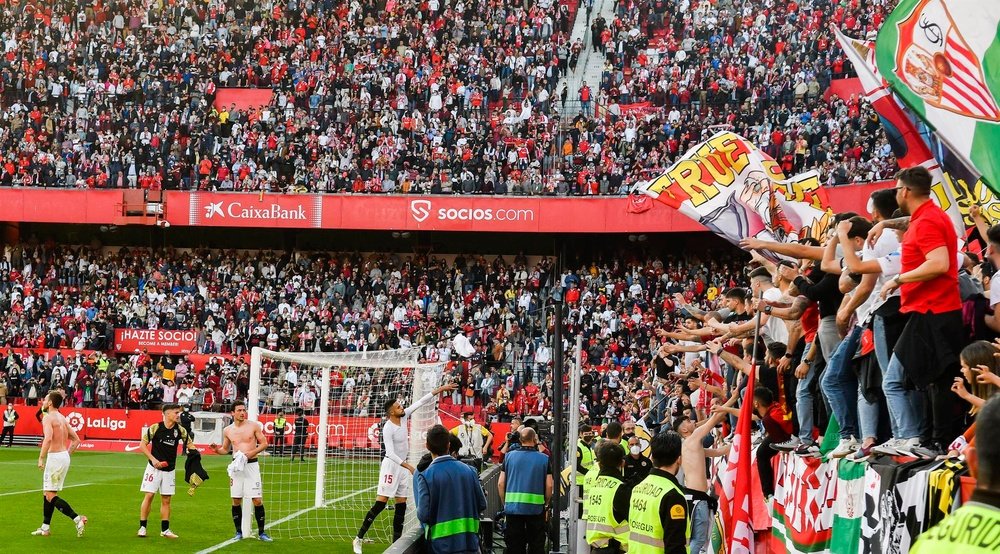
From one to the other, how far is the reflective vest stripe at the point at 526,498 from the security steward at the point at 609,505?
2.72 meters

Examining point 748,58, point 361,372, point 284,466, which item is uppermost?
point 748,58

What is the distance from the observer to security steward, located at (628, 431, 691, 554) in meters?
7.60

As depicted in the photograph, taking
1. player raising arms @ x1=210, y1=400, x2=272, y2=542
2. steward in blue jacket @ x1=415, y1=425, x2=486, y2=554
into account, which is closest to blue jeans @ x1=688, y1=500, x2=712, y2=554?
steward in blue jacket @ x1=415, y1=425, x2=486, y2=554

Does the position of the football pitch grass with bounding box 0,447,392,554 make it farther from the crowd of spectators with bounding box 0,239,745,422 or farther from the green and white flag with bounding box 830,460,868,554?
the green and white flag with bounding box 830,460,868,554

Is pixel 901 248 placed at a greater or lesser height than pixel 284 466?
greater

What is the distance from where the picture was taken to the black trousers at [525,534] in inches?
521

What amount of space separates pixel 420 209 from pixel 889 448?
112ft

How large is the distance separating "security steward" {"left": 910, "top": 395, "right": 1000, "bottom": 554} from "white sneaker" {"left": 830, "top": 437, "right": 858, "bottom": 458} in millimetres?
4662

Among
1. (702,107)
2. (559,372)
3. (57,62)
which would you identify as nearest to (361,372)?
(559,372)

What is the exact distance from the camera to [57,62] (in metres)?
47.0

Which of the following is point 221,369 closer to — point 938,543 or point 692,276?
point 692,276

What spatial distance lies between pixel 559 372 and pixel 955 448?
292 inches

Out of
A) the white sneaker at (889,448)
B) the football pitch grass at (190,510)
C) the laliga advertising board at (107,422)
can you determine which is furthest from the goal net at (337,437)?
the white sneaker at (889,448)

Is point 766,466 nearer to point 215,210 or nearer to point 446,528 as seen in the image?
point 446,528
